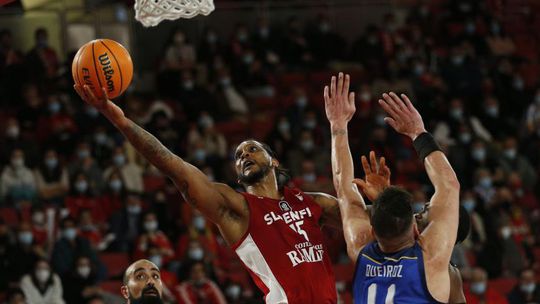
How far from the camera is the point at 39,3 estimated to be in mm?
19094

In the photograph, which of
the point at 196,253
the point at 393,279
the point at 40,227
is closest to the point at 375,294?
the point at 393,279

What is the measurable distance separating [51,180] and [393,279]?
34.4ft

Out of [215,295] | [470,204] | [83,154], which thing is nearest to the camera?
[215,295]

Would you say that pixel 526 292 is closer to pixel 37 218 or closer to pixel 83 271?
pixel 83 271

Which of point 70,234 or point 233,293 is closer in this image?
point 233,293

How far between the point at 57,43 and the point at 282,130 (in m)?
4.20

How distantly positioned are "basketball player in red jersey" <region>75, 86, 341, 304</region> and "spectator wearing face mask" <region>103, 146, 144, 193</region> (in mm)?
8514

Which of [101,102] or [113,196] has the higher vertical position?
[101,102]

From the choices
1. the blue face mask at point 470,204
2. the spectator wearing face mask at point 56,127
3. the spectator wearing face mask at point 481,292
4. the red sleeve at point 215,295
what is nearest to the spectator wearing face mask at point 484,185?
the blue face mask at point 470,204

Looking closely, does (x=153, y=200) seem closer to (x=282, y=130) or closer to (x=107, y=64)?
(x=282, y=130)

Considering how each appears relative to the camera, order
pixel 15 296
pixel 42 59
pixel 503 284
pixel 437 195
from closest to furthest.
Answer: pixel 437 195, pixel 15 296, pixel 503 284, pixel 42 59

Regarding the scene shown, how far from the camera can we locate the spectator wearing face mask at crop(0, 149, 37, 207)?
14.7m

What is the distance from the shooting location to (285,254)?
6512 millimetres

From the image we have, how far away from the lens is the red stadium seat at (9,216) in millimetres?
14383
